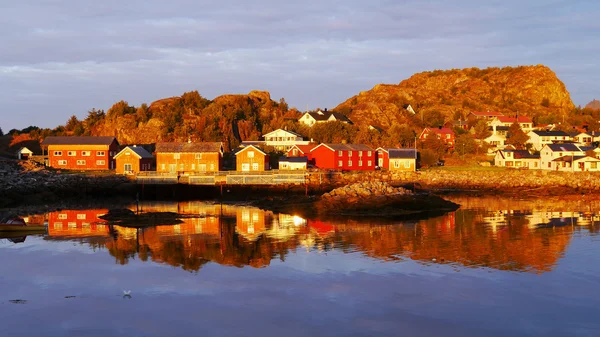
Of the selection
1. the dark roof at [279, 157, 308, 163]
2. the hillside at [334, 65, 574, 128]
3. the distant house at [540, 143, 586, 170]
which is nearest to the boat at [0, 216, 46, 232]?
the dark roof at [279, 157, 308, 163]

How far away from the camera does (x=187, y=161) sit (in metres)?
67.4

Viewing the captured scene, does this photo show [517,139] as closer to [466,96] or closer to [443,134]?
[443,134]

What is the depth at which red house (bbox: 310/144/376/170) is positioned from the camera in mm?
70188

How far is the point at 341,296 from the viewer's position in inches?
813

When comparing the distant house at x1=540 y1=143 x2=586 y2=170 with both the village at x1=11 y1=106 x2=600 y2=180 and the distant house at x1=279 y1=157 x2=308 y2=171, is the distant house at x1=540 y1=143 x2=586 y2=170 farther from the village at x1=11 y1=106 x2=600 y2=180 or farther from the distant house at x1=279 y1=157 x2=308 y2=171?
the distant house at x1=279 y1=157 x2=308 y2=171

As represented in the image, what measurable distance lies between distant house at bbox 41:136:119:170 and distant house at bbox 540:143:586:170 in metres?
54.0

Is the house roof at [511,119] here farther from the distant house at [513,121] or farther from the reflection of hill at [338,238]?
the reflection of hill at [338,238]

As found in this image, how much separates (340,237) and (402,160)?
39.6 m

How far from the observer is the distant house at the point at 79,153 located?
71.1 metres

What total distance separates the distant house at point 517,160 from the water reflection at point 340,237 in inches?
Result: 1226

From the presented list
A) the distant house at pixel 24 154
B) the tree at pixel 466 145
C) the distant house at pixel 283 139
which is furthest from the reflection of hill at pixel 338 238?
the distant house at pixel 283 139

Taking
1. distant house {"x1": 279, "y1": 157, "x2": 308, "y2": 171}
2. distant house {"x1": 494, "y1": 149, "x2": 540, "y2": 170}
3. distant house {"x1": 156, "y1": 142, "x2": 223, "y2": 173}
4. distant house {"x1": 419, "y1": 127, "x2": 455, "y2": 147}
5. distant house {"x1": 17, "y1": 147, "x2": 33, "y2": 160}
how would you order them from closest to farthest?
distant house {"x1": 156, "y1": 142, "x2": 223, "y2": 173} < distant house {"x1": 279, "y1": 157, "x2": 308, "y2": 171} < distant house {"x1": 494, "y1": 149, "x2": 540, "y2": 170} < distant house {"x1": 17, "y1": 147, "x2": 33, "y2": 160} < distant house {"x1": 419, "y1": 127, "x2": 455, "y2": 147}

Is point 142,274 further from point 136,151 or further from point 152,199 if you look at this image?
point 136,151

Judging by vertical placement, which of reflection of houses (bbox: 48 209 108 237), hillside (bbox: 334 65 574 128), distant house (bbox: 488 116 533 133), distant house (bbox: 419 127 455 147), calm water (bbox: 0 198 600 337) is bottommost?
calm water (bbox: 0 198 600 337)
